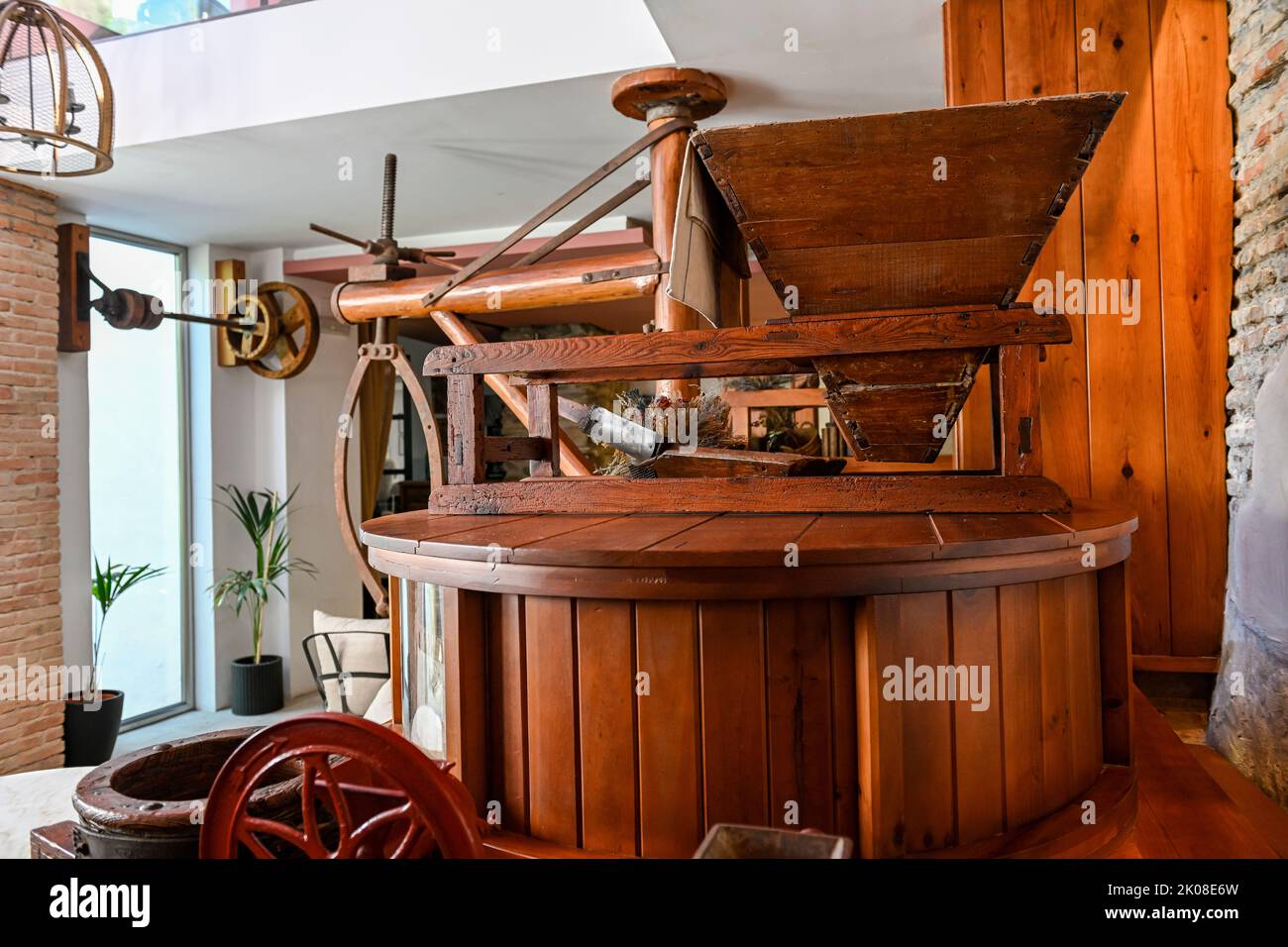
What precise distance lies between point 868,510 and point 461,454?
3.07 ft

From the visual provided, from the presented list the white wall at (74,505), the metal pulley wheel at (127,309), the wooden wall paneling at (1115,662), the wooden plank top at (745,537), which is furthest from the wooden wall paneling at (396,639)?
the metal pulley wheel at (127,309)

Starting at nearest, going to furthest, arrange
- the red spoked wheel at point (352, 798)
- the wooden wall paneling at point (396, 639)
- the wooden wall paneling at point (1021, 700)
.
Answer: the red spoked wheel at point (352, 798), the wooden wall paneling at point (1021, 700), the wooden wall paneling at point (396, 639)

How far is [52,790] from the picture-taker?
315 centimetres

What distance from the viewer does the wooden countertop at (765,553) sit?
1.36 metres

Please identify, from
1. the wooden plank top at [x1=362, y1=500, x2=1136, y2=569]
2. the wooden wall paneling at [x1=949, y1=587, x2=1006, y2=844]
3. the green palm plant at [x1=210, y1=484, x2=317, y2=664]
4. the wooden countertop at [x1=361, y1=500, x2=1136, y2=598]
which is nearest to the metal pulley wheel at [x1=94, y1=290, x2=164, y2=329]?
the green palm plant at [x1=210, y1=484, x2=317, y2=664]

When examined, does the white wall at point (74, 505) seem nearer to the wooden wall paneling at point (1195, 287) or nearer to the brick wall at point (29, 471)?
the brick wall at point (29, 471)

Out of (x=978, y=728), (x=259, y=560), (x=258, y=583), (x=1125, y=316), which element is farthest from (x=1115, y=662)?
(x=258, y=583)

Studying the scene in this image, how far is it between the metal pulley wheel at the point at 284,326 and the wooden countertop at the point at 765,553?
5061mm

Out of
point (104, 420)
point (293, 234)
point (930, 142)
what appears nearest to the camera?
point (930, 142)

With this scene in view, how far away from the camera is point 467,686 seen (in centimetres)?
154

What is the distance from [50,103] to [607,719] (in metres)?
3.28
